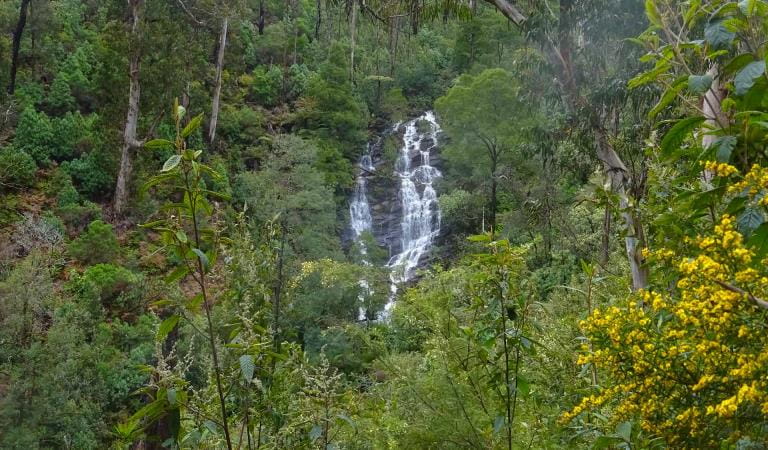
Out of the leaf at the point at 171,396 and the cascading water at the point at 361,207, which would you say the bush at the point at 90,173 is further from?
the leaf at the point at 171,396

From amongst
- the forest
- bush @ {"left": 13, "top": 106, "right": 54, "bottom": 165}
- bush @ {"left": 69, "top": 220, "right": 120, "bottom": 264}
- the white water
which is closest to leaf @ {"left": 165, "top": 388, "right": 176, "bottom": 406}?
the forest

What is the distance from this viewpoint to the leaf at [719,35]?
4.40 feet

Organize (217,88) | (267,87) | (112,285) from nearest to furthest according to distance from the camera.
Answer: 1. (112,285)
2. (217,88)
3. (267,87)

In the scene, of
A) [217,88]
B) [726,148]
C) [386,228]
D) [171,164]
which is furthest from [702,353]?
[217,88]

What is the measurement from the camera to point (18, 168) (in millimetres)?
13656

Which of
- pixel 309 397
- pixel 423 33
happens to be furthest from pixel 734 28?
pixel 423 33

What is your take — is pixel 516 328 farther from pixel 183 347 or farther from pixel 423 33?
pixel 423 33

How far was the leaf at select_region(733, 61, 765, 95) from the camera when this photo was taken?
123 cm

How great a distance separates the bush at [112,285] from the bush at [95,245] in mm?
360

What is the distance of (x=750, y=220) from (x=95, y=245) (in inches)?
557

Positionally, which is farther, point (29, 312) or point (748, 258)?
point (29, 312)

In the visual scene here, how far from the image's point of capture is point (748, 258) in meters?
1.10

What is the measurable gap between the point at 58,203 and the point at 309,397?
1448 cm

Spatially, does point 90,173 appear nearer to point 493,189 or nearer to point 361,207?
point 361,207
